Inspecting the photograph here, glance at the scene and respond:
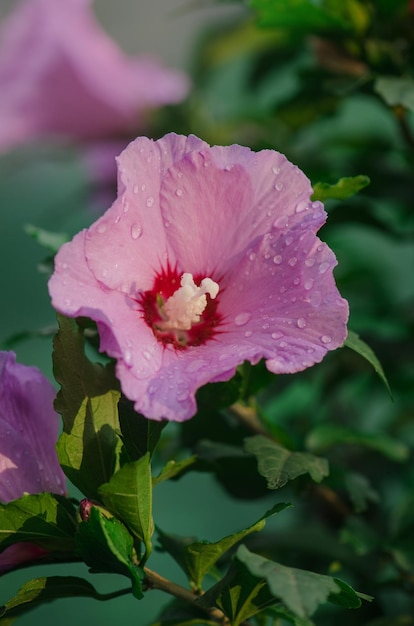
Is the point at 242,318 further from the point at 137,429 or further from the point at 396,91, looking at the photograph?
the point at 396,91

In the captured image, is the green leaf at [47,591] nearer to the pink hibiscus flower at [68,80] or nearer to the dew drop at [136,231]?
the dew drop at [136,231]

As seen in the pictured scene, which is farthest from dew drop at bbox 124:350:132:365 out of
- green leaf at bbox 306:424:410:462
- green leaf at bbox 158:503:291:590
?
green leaf at bbox 306:424:410:462

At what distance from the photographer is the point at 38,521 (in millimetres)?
465

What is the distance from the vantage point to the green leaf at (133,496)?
44 cm

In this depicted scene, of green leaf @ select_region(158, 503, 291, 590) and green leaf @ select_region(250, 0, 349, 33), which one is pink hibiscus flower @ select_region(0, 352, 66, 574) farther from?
green leaf @ select_region(250, 0, 349, 33)

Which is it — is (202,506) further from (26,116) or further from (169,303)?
(169,303)

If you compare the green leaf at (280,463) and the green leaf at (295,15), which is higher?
the green leaf at (295,15)

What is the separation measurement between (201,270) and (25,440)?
5.1 inches

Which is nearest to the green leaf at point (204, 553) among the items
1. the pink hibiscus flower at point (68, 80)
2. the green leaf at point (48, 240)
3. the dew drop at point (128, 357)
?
the dew drop at point (128, 357)

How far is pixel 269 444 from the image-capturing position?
0.55 metres

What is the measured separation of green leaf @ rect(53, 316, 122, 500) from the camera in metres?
0.46

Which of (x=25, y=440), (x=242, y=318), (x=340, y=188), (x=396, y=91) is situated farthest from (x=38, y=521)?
(x=396, y=91)

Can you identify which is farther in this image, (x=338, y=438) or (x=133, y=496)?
(x=338, y=438)

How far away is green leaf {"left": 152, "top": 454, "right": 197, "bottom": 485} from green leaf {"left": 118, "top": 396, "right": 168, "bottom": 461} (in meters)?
0.03
